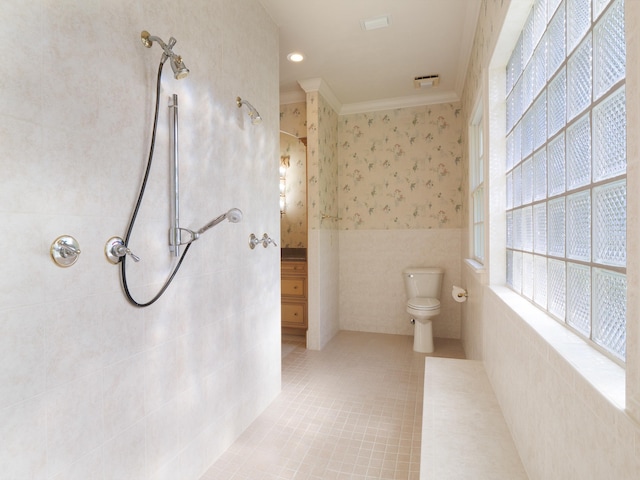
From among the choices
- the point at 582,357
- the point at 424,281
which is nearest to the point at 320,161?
the point at 424,281

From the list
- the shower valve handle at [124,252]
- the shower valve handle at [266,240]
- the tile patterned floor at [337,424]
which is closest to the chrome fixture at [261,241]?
the shower valve handle at [266,240]

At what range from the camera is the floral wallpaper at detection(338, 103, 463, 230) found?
376cm

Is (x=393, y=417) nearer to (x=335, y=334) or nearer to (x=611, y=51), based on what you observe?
(x=335, y=334)

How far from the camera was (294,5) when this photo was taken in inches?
88.4

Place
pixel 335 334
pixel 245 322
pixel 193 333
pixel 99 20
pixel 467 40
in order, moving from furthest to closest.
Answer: pixel 335 334
pixel 467 40
pixel 245 322
pixel 193 333
pixel 99 20

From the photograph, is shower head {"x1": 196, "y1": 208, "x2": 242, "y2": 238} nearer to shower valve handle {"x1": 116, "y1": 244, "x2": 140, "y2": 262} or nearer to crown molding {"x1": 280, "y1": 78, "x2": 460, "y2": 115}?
shower valve handle {"x1": 116, "y1": 244, "x2": 140, "y2": 262}

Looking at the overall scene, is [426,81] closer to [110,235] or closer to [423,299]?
[423,299]

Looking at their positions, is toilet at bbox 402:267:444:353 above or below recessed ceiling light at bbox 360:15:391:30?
below

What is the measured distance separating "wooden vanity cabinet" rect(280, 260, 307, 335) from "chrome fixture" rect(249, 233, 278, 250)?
136 centimetres

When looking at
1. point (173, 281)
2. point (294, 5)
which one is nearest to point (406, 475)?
point (173, 281)

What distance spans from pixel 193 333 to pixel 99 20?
1217 millimetres

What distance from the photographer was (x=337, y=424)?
2.10 metres

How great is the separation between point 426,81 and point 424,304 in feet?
6.73

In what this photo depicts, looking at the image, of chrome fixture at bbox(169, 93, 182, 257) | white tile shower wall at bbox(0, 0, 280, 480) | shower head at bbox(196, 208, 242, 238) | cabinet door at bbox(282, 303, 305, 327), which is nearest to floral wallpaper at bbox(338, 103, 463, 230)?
cabinet door at bbox(282, 303, 305, 327)
